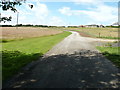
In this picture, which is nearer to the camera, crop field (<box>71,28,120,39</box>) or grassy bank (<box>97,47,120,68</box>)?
grassy bank (<box>97,47,120,68</box>)

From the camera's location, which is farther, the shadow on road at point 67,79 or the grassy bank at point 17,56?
the grassy bank at point 17,56

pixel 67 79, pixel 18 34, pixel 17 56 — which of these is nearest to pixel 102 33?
pixel 18 34

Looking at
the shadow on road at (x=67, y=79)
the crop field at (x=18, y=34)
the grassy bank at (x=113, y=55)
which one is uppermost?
the crop field at (x=18, y=34)

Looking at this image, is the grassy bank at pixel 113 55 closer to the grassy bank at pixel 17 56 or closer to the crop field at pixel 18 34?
the grassy bank at pixel 17 56

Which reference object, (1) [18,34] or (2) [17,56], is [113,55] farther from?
(1) [18,34]

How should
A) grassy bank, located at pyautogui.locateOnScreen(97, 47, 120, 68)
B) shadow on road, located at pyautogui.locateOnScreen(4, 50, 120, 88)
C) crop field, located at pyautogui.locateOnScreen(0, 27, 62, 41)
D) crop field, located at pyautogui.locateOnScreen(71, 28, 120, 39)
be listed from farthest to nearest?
1. crop field, located at pyautogui.locateOnScreen(71, 28, 120, 39)
2. crop field, located at pyautogui.locateOnScreen(0, 27, 62, 41)
3. grassy bank, located at pyautogui.locateOnScreen(97, 47, 120, 68)
4. shadow on road, located at pyautogui.locateOnScreen(4, 50, 120, 88)

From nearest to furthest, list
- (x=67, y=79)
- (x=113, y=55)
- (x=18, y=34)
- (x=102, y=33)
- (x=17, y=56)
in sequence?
(x=67, y=79) < (x=17, y=56) < (x=113, y=55) < (x=18, y=34) < (x=102, y=33)

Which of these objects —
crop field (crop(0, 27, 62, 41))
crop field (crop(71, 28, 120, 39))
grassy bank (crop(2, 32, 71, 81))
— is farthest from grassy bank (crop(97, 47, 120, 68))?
crop field (crop(71, 28, 120, 39))

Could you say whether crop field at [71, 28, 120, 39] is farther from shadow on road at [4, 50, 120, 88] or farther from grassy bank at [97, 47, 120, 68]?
shadow on road at [4, 50, 120, 88]

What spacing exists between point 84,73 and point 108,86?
1713 mm

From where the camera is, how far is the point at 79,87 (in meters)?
5.27

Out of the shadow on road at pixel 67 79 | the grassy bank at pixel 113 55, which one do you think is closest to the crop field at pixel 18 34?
the grassy bank at pixel 113 55

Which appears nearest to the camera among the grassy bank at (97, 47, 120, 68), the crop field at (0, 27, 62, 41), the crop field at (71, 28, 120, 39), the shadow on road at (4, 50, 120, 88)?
the shadow on road at (4, 50, 120, 88)

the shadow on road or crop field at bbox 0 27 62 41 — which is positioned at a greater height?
crop field at bbox 0 27 62 41
